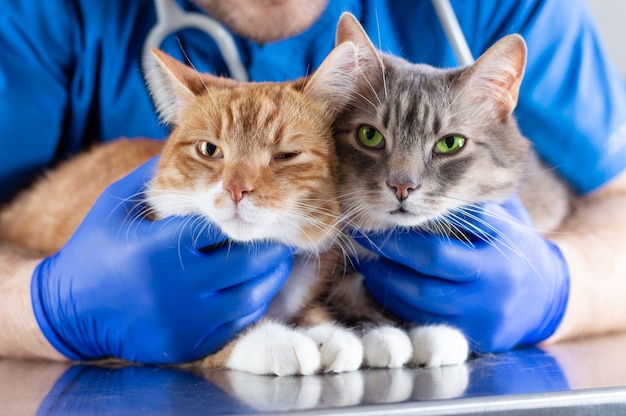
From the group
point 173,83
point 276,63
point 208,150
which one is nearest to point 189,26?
point 276,63

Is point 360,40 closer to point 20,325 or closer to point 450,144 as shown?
point 450,144

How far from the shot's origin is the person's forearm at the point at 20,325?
1.32 metres

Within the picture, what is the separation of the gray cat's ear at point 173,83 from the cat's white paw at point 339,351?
1.77ft

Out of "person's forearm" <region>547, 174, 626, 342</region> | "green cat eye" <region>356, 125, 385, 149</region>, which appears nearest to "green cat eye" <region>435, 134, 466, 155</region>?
"green cat eye" <region>356, 125, 385, 149</region>

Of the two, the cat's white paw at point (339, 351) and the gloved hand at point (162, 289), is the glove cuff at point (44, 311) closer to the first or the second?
the gloved hand at point (162, 289)

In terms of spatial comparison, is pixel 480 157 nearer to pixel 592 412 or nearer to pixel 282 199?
pixel 282 199

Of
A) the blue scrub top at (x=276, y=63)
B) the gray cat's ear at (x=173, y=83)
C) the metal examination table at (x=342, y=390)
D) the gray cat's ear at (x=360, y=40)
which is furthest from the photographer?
the blue scrub top at (x=276, y=63)

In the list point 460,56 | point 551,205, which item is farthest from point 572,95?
point 460,56

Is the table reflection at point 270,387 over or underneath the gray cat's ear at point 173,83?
underneath

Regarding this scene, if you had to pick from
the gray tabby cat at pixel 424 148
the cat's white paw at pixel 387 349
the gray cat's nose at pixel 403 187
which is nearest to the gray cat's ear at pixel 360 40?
the gray tabby cat at pixel 424 148

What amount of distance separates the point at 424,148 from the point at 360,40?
0.75ft

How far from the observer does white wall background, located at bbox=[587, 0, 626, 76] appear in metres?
2.61

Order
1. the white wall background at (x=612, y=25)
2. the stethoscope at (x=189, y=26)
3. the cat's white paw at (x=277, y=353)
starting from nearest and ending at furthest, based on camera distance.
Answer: the cat's white paw at (x=277, y=353) → the stethoscope at (x=189, y=26) → the white wall background at (x=612, y=25)

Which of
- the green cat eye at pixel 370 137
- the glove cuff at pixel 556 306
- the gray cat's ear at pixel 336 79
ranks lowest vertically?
the glove cuff at pixel 556 306
